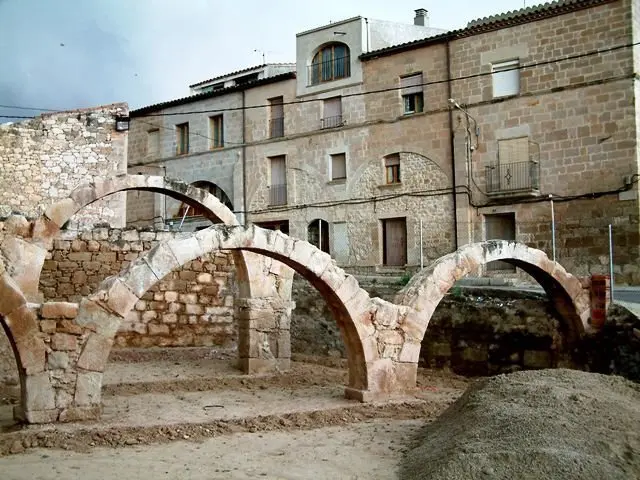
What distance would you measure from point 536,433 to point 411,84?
18107mm

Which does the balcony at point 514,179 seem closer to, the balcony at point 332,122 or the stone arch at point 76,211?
the balcony at point 332,122

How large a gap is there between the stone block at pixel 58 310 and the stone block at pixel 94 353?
0.32 meters

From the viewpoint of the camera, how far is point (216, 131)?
27.3m

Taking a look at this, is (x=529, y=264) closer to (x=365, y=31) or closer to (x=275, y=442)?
(x=275, y=442)

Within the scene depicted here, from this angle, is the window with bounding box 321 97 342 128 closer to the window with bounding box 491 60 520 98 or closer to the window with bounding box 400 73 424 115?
the window with bounding box 400 73 424 115

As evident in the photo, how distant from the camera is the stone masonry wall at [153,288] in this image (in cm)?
1250

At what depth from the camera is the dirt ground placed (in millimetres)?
5887

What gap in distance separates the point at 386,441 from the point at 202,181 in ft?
70.8

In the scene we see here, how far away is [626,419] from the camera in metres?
6.07

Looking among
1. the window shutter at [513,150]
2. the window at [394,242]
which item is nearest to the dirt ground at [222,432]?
the window shutter at [513,150]

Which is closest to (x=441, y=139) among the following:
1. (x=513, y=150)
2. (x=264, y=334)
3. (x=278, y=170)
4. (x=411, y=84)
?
(x=411, y=84)

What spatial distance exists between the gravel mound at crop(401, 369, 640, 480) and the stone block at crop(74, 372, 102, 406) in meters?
3.38

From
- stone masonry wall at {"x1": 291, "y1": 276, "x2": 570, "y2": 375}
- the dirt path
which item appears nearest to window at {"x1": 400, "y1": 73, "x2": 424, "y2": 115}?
stone masonry wall at {"x1": 291, "y1": 276, "x2": 570, "y2": 375}

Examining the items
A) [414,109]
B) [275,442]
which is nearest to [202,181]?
[414,109]
